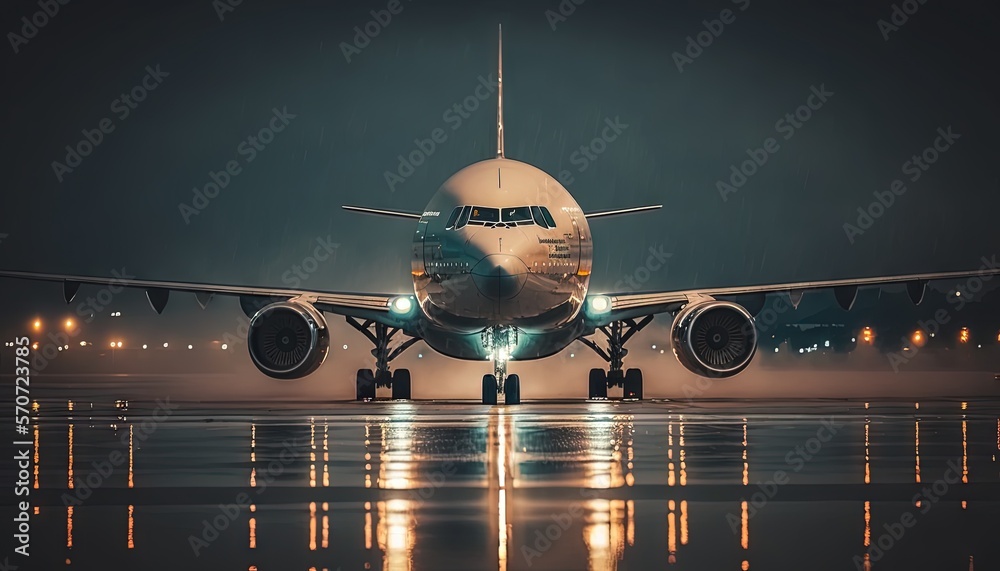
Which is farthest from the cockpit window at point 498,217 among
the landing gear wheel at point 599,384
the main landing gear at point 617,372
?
the landing gear wheel at point 599,384

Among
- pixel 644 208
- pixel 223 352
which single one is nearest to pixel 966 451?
pixel 644 208

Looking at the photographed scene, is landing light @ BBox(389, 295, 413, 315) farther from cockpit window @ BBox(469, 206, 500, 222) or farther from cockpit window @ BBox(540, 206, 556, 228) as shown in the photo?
cockpit window @ BBox(540, 206, 556, 228)

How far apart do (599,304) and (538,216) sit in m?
3.85

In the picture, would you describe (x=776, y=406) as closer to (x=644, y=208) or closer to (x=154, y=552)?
(x=644, y=208)

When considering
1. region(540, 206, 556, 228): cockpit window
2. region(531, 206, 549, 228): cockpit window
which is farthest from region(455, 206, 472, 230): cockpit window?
region(540, 206, 556, 228): cockpit window

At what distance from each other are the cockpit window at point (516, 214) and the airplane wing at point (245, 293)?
465cm

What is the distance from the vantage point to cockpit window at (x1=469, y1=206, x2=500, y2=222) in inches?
1032

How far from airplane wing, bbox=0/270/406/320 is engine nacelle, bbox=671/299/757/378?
251 inches

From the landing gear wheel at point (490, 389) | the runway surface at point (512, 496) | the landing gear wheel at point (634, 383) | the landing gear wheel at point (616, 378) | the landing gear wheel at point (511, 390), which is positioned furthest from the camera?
the landing gear wheel at point (616, 378)

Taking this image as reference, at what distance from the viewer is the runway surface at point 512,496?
7.09 metres

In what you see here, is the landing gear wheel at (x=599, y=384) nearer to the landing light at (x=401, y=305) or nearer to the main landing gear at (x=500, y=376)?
the landing light at (x=401, y=305)

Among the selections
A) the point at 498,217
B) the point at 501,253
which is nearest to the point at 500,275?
the point at 501,253

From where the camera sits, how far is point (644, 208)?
31.2 m

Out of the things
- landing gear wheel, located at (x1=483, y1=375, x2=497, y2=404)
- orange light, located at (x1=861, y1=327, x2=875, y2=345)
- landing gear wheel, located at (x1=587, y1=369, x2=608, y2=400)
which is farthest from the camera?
orange light, located at (x1=861, y1=327, x2=875, y2=345)
